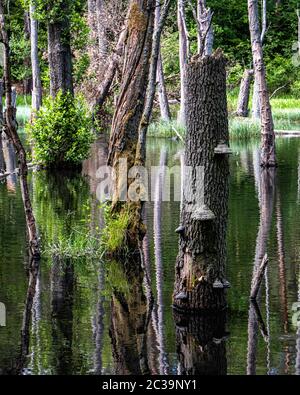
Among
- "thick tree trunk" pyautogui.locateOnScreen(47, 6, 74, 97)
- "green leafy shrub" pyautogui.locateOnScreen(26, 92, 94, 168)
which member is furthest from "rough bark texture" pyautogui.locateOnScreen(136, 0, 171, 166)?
"thick tree trunk" pyautogui.locateOnScreen(47, 6, 74, 97)

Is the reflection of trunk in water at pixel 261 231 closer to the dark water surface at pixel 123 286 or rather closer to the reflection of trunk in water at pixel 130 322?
the dark water surface at pixel 123 286

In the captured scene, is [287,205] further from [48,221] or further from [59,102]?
[59,102]

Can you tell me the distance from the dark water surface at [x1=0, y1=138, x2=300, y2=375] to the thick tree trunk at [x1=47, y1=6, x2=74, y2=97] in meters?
6.34

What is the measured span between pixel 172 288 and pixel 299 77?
43540 millimetres

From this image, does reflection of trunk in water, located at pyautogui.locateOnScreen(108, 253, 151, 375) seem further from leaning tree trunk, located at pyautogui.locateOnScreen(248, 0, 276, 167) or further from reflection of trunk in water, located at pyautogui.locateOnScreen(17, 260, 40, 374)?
leaning tree trunk, located at pyautogui.locateOnScreen(248, 0, 276, 167)

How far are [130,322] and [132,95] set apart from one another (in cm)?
392

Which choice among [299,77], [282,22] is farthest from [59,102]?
[282,22]

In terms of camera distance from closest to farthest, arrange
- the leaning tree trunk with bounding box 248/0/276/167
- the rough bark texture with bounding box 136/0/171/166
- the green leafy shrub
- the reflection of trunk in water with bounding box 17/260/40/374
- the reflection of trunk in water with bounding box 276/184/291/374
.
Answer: the reflection of trunk in water with bounding box 17/260/40/374
the reflection of trunk in water with bounding box 276/184/291/374
the rough bark texture with bounding box 136/0/171/166
the green leafy shrub
the leaning tree trunk with bounding box 248/0/276/167

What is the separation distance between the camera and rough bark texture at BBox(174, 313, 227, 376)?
8.05 meters

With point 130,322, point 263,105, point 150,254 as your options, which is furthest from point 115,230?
point 263,105

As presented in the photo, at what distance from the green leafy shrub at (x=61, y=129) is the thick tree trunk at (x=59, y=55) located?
448 mm

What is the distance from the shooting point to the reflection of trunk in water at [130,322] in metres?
8.20

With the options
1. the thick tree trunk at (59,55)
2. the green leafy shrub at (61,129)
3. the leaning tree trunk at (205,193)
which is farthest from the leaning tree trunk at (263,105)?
the leaning tree trunk at (205,193)
